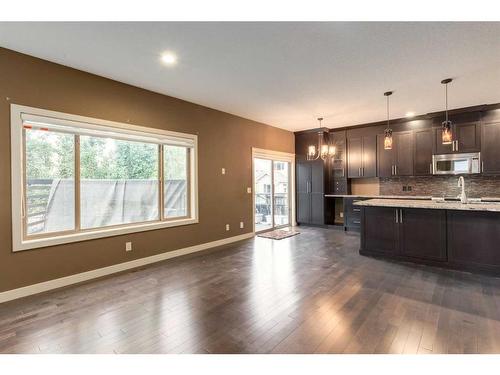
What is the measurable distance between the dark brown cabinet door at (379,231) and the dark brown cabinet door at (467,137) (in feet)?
8.93

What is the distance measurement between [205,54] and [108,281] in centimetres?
303

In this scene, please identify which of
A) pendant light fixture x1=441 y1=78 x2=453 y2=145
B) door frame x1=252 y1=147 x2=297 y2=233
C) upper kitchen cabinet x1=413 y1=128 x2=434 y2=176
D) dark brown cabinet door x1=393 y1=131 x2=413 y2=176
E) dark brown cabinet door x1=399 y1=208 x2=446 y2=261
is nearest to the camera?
pendant light fixture x1=441 y1=78 x2=453 y2=145

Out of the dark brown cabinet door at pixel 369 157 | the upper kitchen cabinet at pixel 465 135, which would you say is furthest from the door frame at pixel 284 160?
the upper kitchen cabinet at pixel 465 135

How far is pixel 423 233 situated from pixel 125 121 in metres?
4.70

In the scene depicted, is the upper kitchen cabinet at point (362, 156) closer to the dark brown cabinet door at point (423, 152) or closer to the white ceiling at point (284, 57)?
the dark brown cabinet door at point (423, 152)

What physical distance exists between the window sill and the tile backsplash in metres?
5.03

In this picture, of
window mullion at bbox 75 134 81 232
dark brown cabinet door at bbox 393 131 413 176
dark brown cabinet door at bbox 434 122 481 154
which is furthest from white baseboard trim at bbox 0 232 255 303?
dark brown cabinet door at bbox 434 122 481 154

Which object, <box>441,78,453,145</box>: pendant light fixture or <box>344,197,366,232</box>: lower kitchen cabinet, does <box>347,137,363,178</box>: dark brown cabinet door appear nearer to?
<box>344,197,366,232</box>: lower kitchen cabinet

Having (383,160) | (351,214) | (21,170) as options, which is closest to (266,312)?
(21,170)

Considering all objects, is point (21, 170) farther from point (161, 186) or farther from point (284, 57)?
point (284, 57)

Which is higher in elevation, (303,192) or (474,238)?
(303,192)

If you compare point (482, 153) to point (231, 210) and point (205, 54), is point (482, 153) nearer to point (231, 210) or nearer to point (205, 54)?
point (231, 210)

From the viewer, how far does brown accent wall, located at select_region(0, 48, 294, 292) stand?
285cm

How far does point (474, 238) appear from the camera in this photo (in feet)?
11.6
